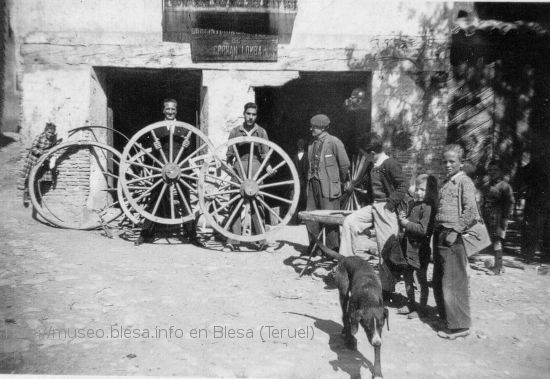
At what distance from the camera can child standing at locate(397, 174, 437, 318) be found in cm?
393

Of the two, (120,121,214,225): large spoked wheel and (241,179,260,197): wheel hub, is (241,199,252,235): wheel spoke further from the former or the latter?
(120,121,214,225): large spoked wheel

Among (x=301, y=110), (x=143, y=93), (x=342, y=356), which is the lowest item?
Result: (x=342, y=356)

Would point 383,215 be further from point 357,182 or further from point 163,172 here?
point 163,172

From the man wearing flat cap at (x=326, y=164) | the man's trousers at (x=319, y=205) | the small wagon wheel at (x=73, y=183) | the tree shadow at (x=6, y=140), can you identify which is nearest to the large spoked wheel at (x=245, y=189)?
the man's trousers at (x=319, y=205)

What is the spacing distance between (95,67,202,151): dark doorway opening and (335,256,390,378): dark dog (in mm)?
4777

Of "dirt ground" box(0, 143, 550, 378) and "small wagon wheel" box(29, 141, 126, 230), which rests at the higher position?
"small wagon wheel" box(29, 141, 126, 230)

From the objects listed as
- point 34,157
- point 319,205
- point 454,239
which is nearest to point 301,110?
point 319,205

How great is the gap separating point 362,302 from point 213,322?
51.6 inches

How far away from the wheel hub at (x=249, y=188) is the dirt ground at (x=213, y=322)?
32.0 inches

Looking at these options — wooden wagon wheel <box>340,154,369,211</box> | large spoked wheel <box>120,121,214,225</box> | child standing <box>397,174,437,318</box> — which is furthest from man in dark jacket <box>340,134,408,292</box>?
large spoked wheel <box>120,121,214,225</box>

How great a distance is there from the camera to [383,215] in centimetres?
435

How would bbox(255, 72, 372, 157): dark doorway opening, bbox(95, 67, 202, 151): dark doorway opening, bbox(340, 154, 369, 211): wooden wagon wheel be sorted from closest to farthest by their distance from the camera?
bbox(340, 154, 369, 211): wooden wagon wheel, bbox(95, 67, 202, 151): dark doorway opening, bbox(255, 72, 372, 157): dark doorway opening

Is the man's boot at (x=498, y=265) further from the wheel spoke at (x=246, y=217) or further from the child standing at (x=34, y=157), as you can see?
the child standing at (x=34, y=157)

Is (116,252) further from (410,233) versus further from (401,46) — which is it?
(401,46)
